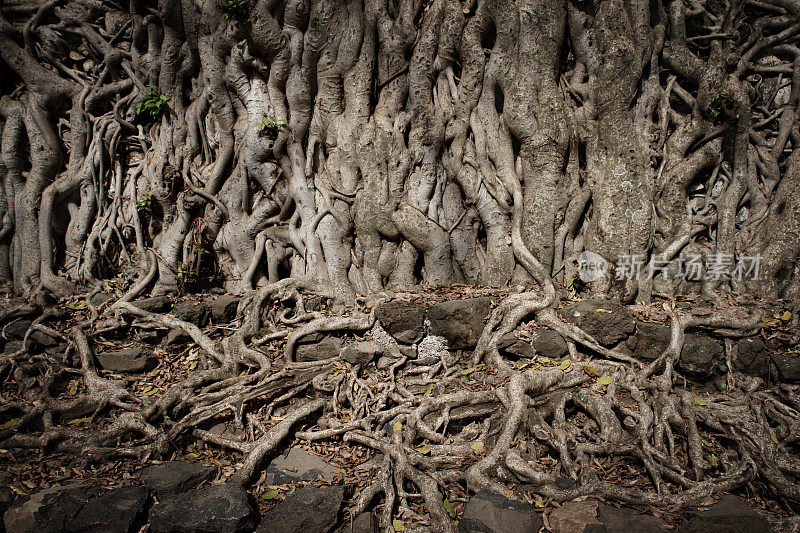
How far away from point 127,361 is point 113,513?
90.8 inches

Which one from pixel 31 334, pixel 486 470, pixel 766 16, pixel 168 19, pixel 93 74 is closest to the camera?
pixel 486 470

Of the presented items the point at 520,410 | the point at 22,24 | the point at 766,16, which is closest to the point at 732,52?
the point at 766,16

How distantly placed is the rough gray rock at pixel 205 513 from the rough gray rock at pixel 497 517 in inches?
53.8

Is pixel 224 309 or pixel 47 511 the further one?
pixel 224 309

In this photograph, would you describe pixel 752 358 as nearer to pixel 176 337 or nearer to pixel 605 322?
pixel 605 322

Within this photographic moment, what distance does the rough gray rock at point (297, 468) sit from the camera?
3.26m

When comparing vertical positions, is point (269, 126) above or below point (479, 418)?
above

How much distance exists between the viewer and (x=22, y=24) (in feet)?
19.1

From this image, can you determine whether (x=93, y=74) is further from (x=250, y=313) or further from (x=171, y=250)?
(x=250, y=313)

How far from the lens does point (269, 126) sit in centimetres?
536

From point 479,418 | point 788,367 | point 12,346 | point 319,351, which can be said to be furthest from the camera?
point 12,346

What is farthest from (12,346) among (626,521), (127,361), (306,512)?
(626,521)

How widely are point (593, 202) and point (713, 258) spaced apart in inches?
59.6

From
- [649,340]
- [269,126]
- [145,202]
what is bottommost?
[649,340]
